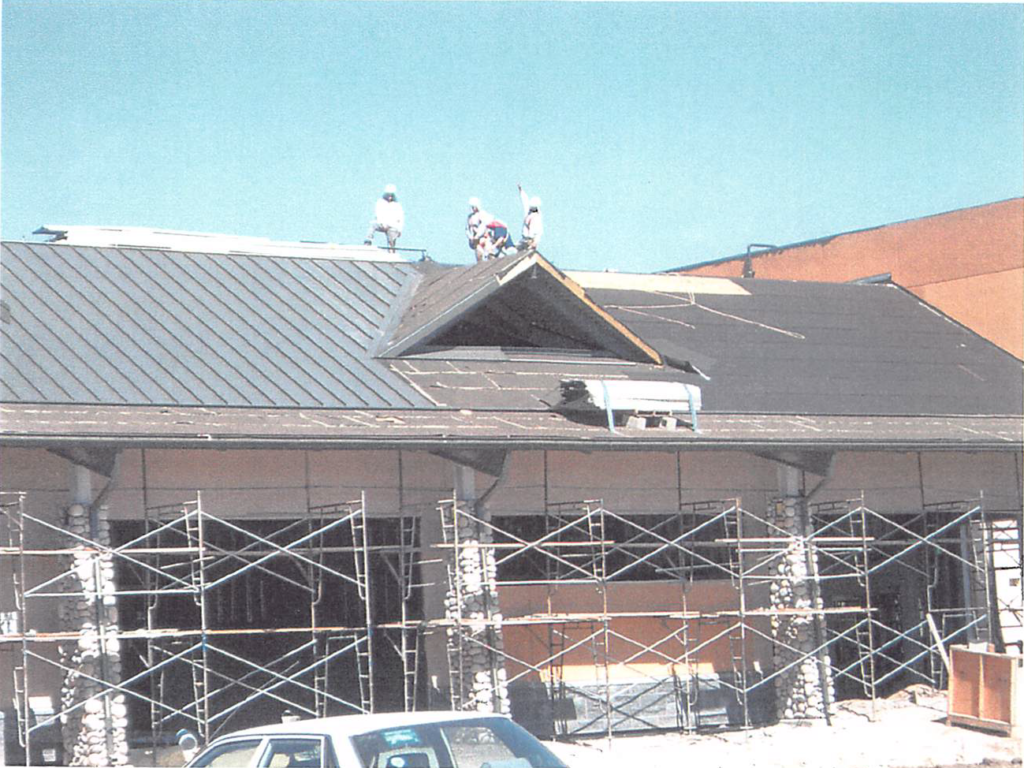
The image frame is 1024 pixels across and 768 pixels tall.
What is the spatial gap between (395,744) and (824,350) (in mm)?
20224

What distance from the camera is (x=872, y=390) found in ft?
92.0

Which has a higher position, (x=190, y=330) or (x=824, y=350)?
(x=190, y=330)

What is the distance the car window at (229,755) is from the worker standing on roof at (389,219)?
20.0 metres

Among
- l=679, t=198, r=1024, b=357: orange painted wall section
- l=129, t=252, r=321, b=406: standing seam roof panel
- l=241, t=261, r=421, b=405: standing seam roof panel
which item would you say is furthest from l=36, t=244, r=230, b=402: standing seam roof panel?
l=679, t=198, r=1024, b=357: orange painted wall section

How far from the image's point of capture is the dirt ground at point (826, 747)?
2197cm

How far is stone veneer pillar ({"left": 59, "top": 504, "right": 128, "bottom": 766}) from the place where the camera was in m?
19.9

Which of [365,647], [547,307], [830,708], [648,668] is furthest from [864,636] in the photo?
[365,647]

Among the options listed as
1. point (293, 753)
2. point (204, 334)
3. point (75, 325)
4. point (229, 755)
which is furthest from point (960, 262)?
point (293, 753)

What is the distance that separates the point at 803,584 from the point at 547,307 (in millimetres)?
5764

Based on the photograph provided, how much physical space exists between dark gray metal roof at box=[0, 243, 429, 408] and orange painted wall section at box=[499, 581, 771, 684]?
3.46 meters

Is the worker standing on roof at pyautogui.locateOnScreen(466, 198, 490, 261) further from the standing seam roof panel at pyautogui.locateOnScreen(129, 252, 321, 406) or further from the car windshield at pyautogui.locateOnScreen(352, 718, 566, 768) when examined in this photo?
the car windshield at pyautogui.locateOnScreen(352, 718, 566, 768)

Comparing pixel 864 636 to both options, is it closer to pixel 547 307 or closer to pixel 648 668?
pixel 648 668

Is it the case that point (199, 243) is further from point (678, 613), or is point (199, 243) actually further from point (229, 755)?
point (229, 755)

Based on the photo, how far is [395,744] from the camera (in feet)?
A: 33.8
